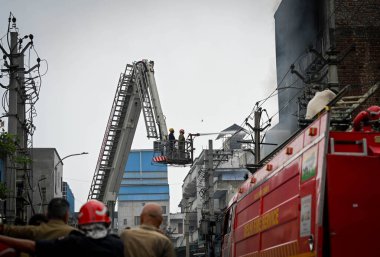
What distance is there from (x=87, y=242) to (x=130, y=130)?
23653 millimetres

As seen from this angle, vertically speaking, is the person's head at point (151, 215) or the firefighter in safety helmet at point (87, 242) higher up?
the person's head at point (151, 215)

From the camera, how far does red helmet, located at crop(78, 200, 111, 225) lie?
5355 mm

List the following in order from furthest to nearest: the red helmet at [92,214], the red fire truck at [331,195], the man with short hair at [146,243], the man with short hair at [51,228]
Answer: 1. the red fire truck at [331,195]
2. the man with short hair at [51,228]
3. the man with short hair at [146,243]
4. the red helmet at [92,214]

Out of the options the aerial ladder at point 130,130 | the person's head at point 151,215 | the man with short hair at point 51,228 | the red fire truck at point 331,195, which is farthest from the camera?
the aerial ladder at point 130,130

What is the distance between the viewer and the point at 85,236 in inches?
209

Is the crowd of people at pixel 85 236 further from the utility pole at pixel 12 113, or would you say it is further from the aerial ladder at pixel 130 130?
the aerial ladder at pixel 130 130

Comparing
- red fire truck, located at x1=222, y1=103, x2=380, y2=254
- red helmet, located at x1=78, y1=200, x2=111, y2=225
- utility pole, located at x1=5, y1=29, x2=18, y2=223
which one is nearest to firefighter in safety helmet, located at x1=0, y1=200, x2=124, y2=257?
red helmet, located at x1=78, y1=200, x2=111, y2=225

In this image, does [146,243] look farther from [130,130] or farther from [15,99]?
[130,130]

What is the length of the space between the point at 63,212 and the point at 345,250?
365cm

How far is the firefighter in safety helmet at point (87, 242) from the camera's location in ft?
16.9

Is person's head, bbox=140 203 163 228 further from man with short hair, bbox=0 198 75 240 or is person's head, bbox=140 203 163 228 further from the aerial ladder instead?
the aerial ladder

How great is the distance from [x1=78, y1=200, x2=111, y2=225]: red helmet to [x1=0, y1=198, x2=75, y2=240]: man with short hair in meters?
0.80

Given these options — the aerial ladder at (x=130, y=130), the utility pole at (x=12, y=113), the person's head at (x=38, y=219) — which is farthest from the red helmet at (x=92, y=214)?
the aerial ladder at (x=130, y=130)

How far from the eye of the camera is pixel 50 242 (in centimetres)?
521
